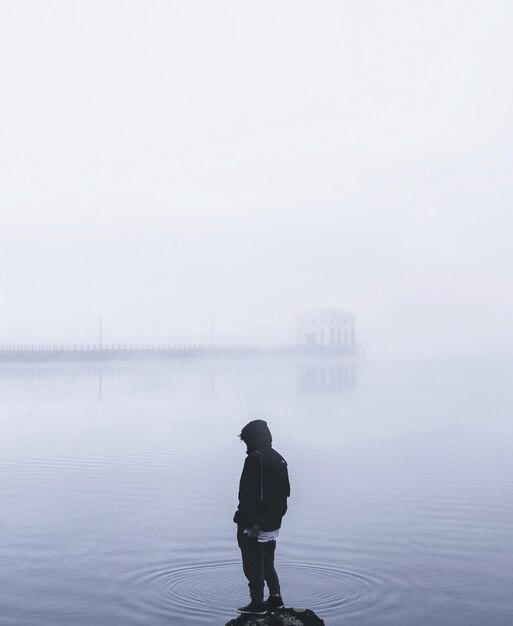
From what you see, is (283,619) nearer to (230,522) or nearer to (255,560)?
(255,560)

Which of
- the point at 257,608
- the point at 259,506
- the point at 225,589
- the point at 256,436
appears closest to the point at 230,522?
the point at 225,589

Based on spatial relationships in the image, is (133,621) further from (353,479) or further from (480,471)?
(480,471)

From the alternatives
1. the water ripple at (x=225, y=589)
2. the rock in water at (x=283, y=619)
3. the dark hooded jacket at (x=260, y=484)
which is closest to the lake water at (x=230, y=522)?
the water ripple at (x=225, y=589)

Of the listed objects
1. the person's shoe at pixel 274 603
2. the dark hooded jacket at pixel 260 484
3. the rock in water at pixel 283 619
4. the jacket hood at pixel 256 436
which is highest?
the jacket hood at pixel 256 436

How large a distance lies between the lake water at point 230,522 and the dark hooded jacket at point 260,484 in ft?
5.85

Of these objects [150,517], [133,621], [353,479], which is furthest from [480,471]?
[133,621]

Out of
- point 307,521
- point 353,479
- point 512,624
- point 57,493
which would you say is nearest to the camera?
point 512,624

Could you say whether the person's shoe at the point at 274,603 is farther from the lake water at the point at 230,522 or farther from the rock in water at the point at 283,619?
the lake water at the point at 230,522

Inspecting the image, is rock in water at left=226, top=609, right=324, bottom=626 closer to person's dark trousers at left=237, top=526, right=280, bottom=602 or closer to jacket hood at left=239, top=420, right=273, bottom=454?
person's dark trousers at left=237, top=526, right=280, bottom=602

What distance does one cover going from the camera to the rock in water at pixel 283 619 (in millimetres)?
12000

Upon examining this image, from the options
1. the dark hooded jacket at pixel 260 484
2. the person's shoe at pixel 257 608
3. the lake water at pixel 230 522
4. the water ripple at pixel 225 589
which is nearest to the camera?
the dark hooded jacket at pixel 260 484

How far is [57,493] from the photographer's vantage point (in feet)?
82.6

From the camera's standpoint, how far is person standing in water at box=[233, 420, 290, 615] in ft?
40.1

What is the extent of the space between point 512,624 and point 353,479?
15.2m
